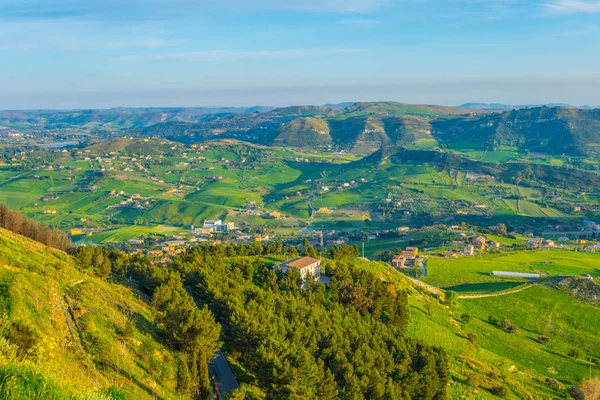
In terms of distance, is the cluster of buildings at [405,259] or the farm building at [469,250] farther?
the farm building at [469,250]

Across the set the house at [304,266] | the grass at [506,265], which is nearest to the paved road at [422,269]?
the grass at [506,265]

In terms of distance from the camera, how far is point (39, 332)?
16016 mm

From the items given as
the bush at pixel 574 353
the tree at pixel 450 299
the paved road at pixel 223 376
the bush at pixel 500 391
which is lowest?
the bush at pixel 574 353

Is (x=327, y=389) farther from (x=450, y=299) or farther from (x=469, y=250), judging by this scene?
(x=469, y=250)

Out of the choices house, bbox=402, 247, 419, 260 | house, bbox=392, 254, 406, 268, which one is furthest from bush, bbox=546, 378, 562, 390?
house, bbox=402, 247, 419, 260

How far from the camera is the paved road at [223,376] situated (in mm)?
24516

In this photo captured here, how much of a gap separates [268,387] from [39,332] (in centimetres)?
1121

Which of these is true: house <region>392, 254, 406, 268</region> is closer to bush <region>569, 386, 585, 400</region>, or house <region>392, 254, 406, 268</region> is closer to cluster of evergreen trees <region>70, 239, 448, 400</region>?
cluster of evergreen trees <region>70, 239, 448, 400</region>

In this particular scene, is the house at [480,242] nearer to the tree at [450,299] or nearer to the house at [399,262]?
the house at [399,262]

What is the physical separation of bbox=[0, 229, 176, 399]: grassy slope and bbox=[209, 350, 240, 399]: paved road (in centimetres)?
300

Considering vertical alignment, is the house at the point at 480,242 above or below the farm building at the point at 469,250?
below

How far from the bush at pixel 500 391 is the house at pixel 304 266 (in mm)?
17269

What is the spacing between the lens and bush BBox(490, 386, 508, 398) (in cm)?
3209

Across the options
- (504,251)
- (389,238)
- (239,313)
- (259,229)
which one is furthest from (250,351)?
(259,229)
